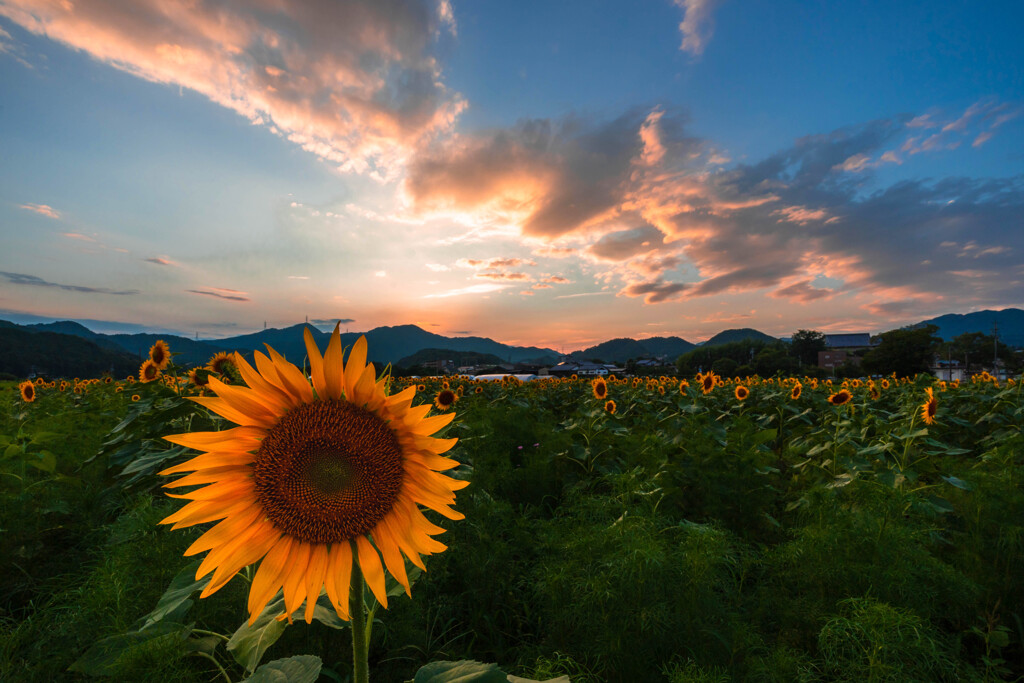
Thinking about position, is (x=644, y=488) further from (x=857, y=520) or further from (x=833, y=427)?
(x=833, y=427)

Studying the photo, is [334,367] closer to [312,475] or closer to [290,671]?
[312,475]

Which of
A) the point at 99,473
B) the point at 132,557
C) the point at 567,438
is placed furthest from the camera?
the point at 567,438

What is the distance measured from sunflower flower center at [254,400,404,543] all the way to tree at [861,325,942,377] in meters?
70.2

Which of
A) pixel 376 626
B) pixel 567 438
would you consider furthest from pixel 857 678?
pixel 567 438

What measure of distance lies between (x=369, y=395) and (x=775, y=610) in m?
3.54

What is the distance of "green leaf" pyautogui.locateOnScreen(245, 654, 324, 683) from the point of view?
3.71 feet

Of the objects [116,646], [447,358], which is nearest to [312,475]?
[116,646]

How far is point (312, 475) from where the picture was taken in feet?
3.97

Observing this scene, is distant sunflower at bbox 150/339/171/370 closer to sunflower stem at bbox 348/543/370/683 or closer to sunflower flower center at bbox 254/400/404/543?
sunflower flower center at bbox 254/400/404/543

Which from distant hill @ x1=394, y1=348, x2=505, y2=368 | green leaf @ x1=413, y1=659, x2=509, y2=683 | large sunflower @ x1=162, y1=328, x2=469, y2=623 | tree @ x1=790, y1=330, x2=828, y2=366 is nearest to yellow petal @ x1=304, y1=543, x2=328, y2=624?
large sunflower @ x1=162, y1=328, x2=469, y2=623

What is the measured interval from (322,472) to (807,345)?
425 feet

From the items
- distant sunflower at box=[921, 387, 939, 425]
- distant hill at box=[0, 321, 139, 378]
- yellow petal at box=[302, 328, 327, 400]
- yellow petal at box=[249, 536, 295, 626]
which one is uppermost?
yellow petal at box=[302, 328, 327, 400]

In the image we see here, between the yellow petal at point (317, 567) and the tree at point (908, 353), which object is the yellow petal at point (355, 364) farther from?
the tree at point (908, 353)

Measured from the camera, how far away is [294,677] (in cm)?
115
